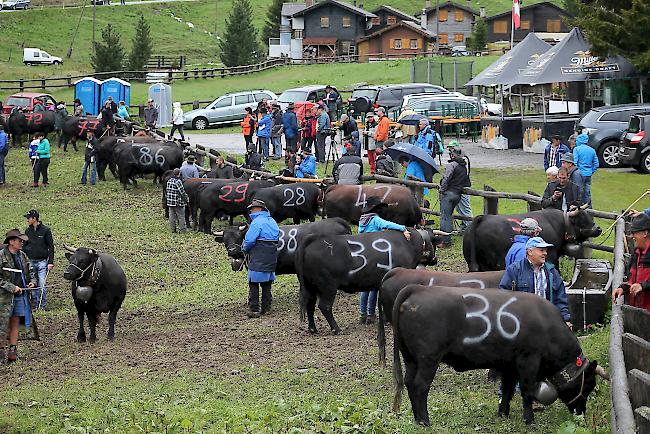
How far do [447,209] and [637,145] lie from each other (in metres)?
9.77

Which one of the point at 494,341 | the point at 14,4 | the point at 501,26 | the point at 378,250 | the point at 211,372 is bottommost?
the point at 211,372

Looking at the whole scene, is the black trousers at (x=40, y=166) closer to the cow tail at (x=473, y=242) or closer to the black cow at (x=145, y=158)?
the black cow at (x=145, y=158)

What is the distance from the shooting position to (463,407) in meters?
10.7

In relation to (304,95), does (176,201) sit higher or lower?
lower

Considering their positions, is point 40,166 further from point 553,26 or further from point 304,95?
point 553,26

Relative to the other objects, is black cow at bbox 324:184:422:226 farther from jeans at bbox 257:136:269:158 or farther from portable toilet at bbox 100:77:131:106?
portable toilet at bbox 100:77:131:106

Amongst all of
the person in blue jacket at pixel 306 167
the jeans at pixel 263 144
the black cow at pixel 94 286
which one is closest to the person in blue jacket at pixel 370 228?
the black cow at pixel 94 286

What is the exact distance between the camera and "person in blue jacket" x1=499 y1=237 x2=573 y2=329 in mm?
10602

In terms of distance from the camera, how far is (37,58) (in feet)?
240

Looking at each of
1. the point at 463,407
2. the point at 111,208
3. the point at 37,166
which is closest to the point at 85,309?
the point at 463,407

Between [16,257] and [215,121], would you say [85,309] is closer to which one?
[16,257]

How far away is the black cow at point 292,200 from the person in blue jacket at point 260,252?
17.4ft

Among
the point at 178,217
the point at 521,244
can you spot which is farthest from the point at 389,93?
the point at 521,244

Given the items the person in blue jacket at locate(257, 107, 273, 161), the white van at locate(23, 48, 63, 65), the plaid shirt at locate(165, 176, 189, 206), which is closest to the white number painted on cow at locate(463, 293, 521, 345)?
the plaid shirt at locate(165, 176, 189, 206)
